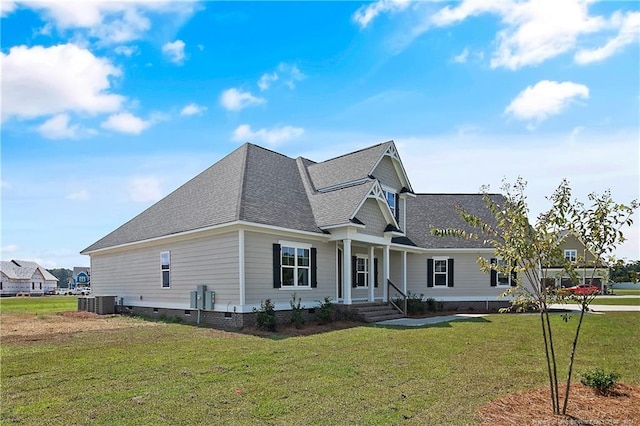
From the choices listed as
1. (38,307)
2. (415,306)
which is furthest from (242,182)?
(38,307)

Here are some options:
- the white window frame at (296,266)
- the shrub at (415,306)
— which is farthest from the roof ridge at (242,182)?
the shrub at (415,306)

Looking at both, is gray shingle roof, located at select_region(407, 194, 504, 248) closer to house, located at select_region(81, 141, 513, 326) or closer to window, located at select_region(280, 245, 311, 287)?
house, located at select_region(81, 141, 513, 326)

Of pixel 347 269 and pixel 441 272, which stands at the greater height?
pixel 347 269

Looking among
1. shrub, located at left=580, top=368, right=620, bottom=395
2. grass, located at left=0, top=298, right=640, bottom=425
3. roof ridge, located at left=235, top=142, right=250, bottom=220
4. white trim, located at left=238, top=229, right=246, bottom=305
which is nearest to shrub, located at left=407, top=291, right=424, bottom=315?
grass, located at left=0, top=298, right=640, bottom=425

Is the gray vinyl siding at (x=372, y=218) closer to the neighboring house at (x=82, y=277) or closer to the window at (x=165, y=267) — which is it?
the window at (x=165, y=267)

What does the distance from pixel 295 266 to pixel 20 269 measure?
8736 centimetres

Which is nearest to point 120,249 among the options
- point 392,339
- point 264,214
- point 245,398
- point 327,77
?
point 264,214

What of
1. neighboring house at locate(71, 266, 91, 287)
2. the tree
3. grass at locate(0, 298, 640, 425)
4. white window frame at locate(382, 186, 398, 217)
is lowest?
neighboring house at locate(71, 266, 91, 287)

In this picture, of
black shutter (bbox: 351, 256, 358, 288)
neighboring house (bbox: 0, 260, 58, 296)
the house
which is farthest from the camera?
neighboring house (bbox: 0, 260, 58, 296)

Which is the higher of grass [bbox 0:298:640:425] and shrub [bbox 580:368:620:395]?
shrub [bbox 580:368:620:395]

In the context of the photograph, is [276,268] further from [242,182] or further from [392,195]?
[392,195]

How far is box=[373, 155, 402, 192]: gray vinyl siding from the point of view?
22234mm

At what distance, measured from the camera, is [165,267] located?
18547 mm

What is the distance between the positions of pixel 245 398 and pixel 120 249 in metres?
17.8
